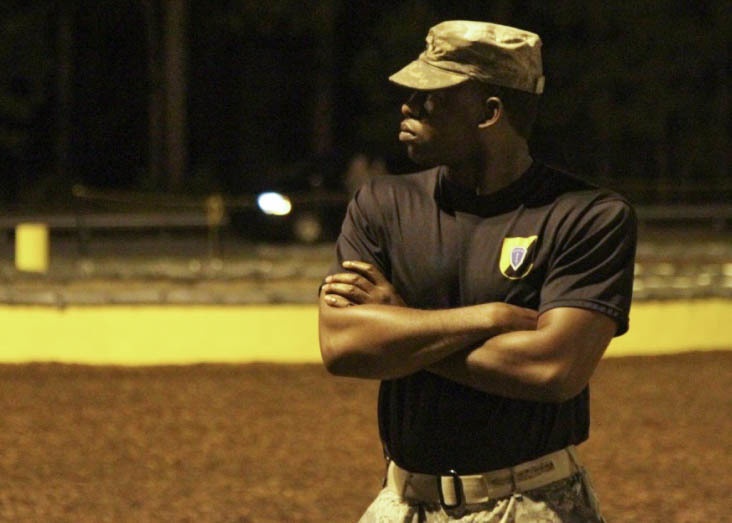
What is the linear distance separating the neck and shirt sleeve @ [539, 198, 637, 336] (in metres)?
0.16

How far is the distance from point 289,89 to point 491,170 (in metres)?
36.0

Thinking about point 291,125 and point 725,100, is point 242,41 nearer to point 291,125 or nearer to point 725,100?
point 291,125

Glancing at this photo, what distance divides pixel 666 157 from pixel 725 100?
6.42 ft

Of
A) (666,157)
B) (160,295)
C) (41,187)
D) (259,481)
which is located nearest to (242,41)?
(41,187)

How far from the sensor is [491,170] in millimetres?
3383

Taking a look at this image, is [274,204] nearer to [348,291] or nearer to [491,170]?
[348,291]

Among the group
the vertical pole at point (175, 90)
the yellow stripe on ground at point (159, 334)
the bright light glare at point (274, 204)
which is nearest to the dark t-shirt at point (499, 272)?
the yellow stripe on ground at point (159, 334)

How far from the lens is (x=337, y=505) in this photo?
8.15 meters

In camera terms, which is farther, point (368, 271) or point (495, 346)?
point (368, 271)

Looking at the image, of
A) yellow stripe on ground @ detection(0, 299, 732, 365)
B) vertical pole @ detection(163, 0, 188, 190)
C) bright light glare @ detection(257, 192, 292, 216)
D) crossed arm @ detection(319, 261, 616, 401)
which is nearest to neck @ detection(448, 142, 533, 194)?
crossed arm @ detection(319, 261, 616, 401)

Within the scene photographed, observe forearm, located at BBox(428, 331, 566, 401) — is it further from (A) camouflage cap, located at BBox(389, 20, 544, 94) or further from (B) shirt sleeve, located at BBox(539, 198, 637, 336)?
(A) camouflage cap, located at BBox(389, 20, 544, 94)

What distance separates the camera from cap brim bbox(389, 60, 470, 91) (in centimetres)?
333

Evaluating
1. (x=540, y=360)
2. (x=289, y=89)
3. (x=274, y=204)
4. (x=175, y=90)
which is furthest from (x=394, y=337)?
(x=289, y=89)

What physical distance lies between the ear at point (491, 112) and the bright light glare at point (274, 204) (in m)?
20.2
